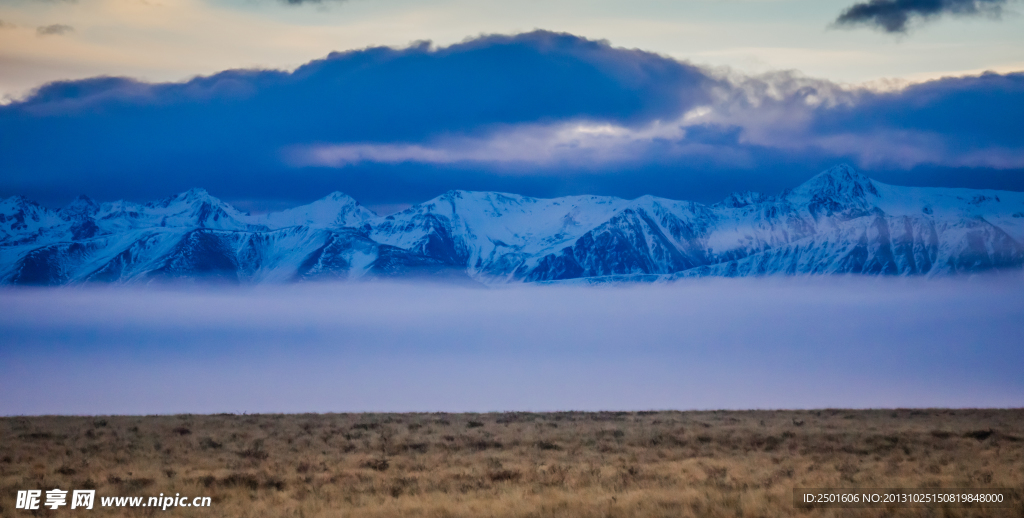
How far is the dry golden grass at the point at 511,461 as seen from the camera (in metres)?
27.7

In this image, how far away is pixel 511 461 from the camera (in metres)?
38.7

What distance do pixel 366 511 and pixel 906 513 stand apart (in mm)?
15225

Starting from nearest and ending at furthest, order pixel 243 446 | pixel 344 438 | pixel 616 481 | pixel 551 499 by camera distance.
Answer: pixel 551 499 < pixel 616 481 < pixel 243 446 < pixel 344 438

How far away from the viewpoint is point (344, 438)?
156ft

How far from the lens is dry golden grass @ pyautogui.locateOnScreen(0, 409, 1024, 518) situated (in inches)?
1089

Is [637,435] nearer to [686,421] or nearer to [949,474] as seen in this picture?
[686,421]

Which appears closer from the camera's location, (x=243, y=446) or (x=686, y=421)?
(x=243, y=446)

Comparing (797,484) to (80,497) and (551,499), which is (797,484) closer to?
(551,499)

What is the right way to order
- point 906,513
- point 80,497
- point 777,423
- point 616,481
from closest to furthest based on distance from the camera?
1. point 906,513
2. point 80,497
3. point 616,481
4. point 777,423

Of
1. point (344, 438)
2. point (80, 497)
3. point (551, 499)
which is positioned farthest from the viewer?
point (344, 438)

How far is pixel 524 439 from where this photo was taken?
46.3 metres

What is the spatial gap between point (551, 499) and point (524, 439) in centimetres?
1882

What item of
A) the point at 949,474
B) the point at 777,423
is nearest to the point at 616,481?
the point at 949,474

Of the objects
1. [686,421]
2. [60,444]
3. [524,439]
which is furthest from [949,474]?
[60,444]
